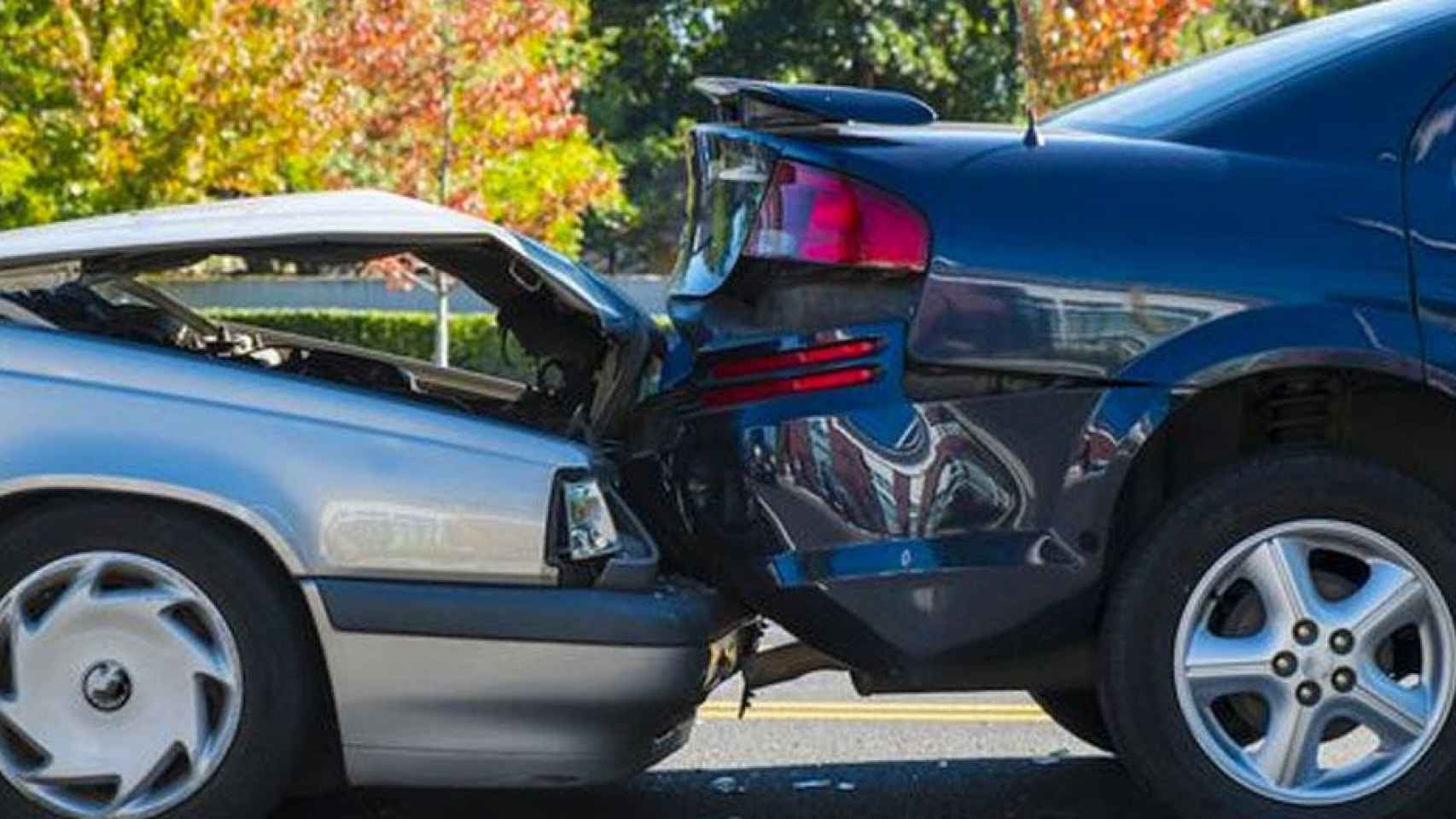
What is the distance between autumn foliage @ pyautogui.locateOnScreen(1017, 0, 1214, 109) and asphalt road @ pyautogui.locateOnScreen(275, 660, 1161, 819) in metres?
11.6

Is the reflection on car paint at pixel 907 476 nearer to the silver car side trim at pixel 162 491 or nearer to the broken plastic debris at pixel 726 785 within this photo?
the silver car side trim at pixel 162 491

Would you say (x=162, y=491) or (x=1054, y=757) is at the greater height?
(x=162, y=491)

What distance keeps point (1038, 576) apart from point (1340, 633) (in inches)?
23.6

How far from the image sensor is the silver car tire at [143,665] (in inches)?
141

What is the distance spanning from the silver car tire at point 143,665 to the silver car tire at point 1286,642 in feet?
5.50

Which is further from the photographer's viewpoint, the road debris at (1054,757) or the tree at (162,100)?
the tree at (162,100)

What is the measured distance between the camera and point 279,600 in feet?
11.8

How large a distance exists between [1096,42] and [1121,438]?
44.8 feet

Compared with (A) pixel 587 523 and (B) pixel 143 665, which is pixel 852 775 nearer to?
(A) pixel 587 523

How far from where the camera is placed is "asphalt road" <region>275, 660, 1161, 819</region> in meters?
4.39

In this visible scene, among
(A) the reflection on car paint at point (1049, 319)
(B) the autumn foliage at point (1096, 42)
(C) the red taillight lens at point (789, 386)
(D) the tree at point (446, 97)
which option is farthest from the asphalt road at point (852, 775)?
(D) the tree at point (446, 97)

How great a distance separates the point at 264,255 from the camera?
13.0 feet

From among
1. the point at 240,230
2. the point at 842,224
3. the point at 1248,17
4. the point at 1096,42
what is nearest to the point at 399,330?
the point at 1096,42

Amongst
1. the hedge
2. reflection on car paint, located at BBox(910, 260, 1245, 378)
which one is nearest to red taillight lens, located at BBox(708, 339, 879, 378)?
reflection on car paint, located at BBox(910, 260, 1245, 378)
